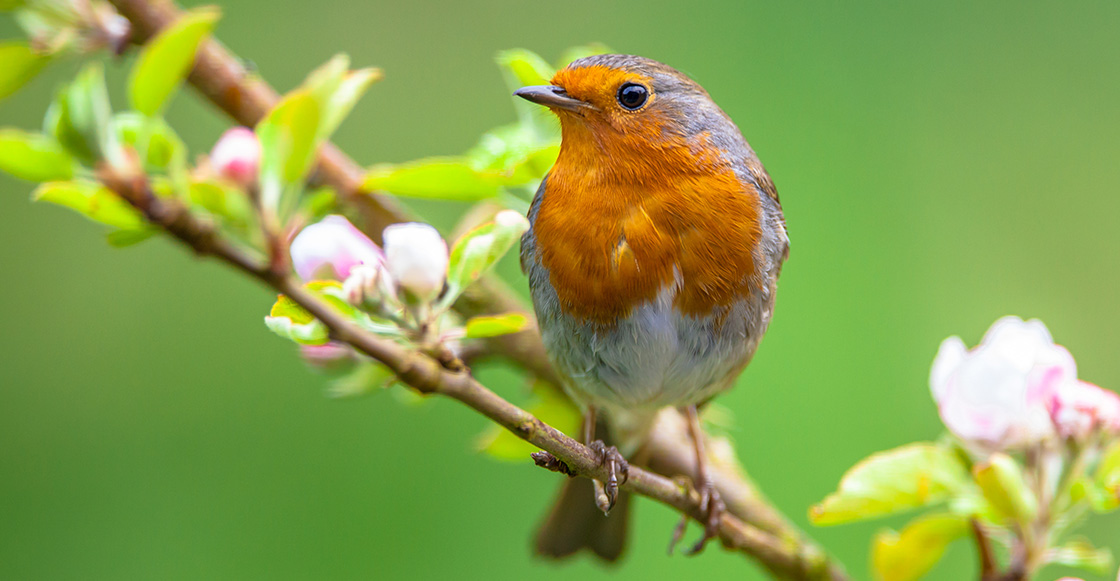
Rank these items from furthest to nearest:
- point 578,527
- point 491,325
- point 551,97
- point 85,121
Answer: point 578,527 → point 551,97 → point 491,325 → point 85,121

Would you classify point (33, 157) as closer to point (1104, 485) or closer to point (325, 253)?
point (325, 253)

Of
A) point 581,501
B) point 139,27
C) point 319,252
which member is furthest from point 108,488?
point 319,252

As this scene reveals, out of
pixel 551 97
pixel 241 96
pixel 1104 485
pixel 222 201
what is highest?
pixel 551 97

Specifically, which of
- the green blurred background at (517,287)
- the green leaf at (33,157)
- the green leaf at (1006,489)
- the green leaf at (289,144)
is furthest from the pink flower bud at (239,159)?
the green blurred background at (517,287)

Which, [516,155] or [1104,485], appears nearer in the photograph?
[1104,485]

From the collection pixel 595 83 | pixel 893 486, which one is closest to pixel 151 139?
pixel 595 83

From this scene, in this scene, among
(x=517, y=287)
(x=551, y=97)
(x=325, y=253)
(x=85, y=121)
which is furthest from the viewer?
(x=517, y=287)
